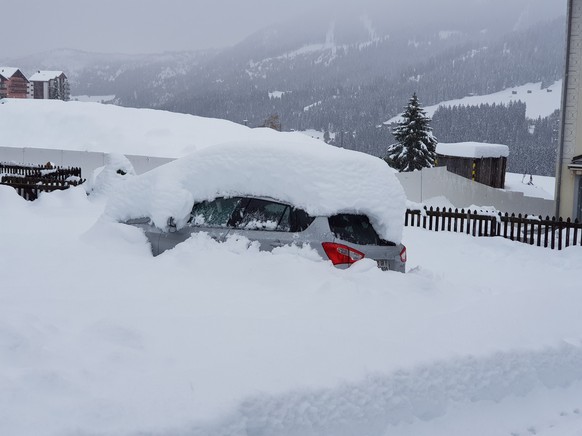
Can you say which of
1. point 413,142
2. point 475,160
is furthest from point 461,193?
point 413,142

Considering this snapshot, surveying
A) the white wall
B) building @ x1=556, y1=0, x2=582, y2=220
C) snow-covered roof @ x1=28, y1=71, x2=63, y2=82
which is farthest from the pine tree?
snow-covered roof @ x1=28, y1=71, x2=63, y2=82

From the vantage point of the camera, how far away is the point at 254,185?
27.4 ft

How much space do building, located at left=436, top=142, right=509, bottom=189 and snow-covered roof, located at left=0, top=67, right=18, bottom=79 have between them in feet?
440

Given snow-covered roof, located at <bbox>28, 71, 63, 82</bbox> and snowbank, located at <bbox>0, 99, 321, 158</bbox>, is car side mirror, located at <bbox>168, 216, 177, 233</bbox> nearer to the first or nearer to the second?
snowbank, located at <bbox>0, 99, 321, 158</bbox>

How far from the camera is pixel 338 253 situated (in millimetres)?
7535

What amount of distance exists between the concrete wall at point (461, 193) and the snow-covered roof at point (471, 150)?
6576 millimetres

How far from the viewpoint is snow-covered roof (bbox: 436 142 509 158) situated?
118 feet

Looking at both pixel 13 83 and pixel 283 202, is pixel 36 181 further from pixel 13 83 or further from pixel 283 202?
pixel 13 83

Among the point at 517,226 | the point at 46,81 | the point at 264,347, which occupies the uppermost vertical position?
the point at 46,81

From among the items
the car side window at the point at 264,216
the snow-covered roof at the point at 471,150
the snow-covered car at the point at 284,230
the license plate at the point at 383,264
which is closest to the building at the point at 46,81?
the snow-covered roof at the point at 471,150

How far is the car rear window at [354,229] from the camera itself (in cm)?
776

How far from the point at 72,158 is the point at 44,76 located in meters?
138

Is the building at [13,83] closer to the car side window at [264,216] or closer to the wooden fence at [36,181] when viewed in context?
the wooden fence at [36,181]

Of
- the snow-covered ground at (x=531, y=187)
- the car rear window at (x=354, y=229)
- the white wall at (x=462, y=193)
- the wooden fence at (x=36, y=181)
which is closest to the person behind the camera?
the car rear window at (x=354, y=229)
